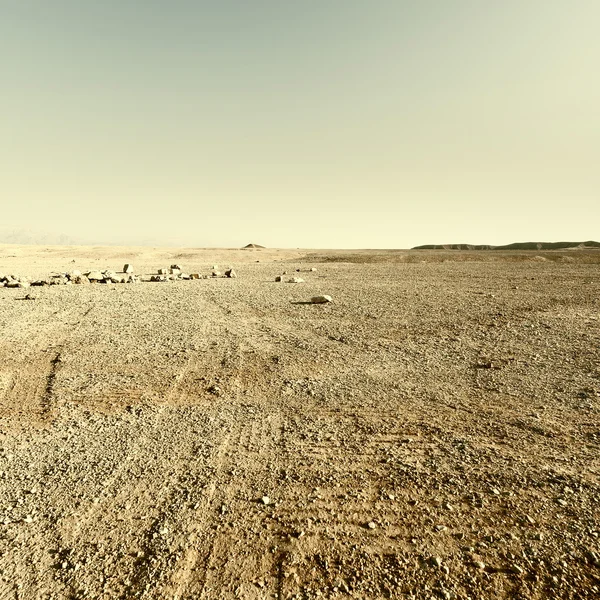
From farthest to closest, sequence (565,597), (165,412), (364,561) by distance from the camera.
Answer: (165,412), (364,561), (565,597)

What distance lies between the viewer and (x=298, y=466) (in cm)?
485

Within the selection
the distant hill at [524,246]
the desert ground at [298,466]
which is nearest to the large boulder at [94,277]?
the desert ground at [298,466]

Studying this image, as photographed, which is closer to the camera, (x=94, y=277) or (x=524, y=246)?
(x=94, y=277)

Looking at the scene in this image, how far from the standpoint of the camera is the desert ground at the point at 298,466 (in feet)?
11.0

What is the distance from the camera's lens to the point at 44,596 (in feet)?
10.3

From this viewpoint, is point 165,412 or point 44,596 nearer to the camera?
point 44,596

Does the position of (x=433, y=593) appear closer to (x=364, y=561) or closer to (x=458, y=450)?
(x=364, y=561)

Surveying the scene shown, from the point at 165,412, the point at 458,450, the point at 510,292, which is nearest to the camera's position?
the point at 458,450

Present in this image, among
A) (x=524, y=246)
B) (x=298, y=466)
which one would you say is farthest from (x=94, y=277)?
(x=524, y=246)

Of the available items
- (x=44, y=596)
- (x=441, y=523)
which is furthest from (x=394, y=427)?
(x=44, y=596)

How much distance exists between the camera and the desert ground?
3.37 m

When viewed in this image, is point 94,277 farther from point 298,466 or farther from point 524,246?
point 524,246

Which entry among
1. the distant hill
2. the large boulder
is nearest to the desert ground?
the large boulder

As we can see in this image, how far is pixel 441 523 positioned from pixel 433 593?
2.75ft
